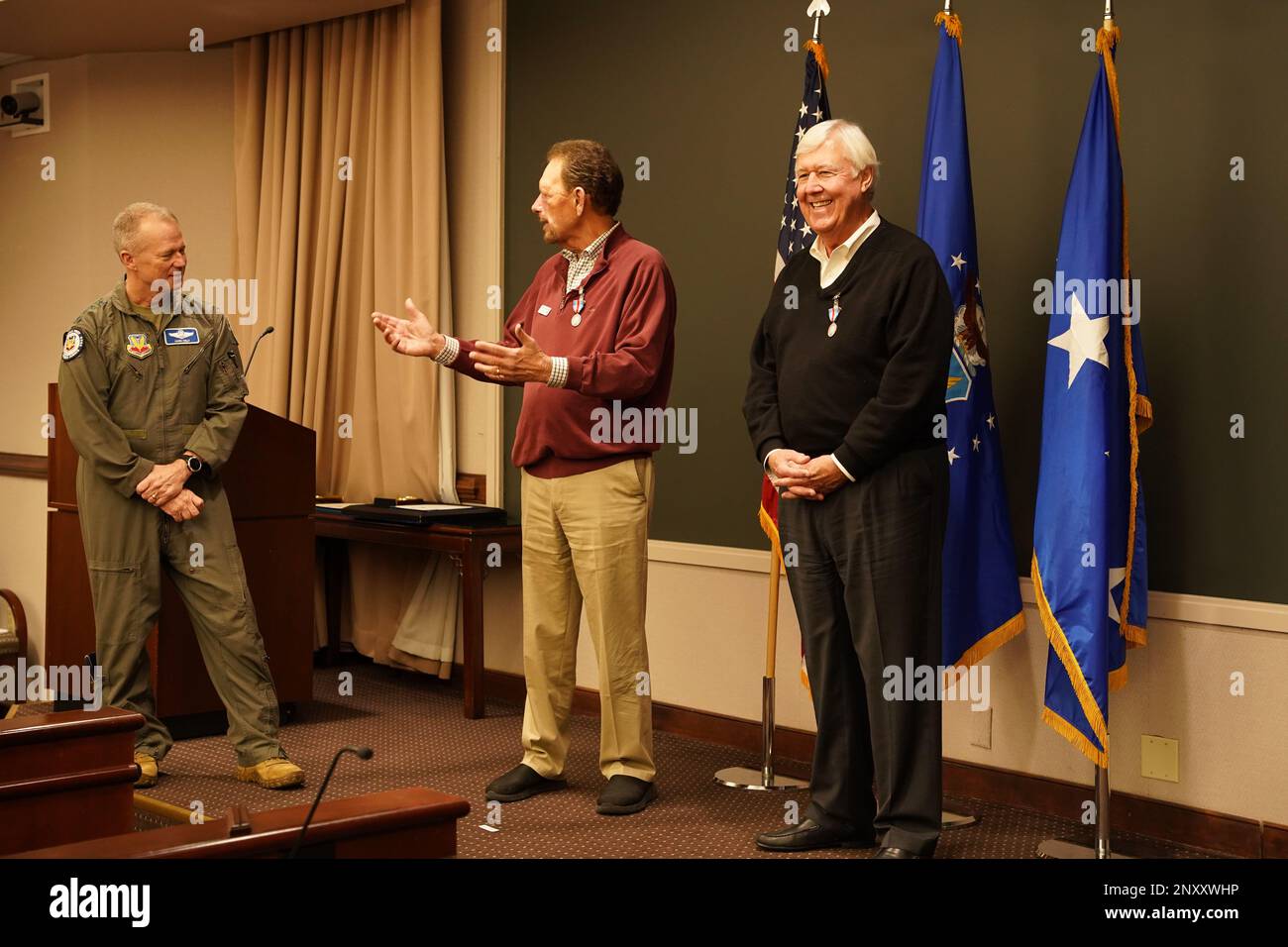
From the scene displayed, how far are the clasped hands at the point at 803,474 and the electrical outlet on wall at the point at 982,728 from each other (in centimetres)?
103

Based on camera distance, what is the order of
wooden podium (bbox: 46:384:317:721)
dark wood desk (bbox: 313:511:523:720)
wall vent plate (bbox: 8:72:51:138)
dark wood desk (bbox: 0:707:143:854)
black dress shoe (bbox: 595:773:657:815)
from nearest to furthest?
dark wood desk (bbox: 0:707:143:854)
black dress shoe (bbox: 595:773:657:815)
wooden podium (bbox: 46:384:317:721)
dark wood desk (bbox: 313:511:523:720)
wall vent plate (bbox: 8:72:51:138)

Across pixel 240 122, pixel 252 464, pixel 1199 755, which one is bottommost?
pixel 1199 755

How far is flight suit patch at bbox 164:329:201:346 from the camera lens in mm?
3811

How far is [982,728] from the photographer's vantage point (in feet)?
12.2

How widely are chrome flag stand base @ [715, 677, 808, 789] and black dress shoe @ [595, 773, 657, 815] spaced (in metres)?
0.37

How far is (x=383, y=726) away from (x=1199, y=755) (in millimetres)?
2650

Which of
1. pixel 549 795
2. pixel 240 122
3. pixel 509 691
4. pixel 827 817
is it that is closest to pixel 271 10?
pixel 240 122

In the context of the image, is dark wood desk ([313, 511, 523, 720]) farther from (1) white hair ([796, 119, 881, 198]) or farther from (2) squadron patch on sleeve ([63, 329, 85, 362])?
(1) white hair ([796, 119, 881, 198])

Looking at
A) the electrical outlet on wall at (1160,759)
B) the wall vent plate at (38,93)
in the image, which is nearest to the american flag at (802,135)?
the electrical outlet on wall at (1160,759)

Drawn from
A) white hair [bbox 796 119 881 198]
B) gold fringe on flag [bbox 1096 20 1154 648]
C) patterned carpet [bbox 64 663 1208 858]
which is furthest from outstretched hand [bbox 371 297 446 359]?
A: gold fringe on flag [bbox 1096 20 1154 648]

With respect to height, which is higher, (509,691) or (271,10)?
(271,10)

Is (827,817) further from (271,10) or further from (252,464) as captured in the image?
(271,10)

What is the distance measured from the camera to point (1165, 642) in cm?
334

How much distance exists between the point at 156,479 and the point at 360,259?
2152 millimetres
